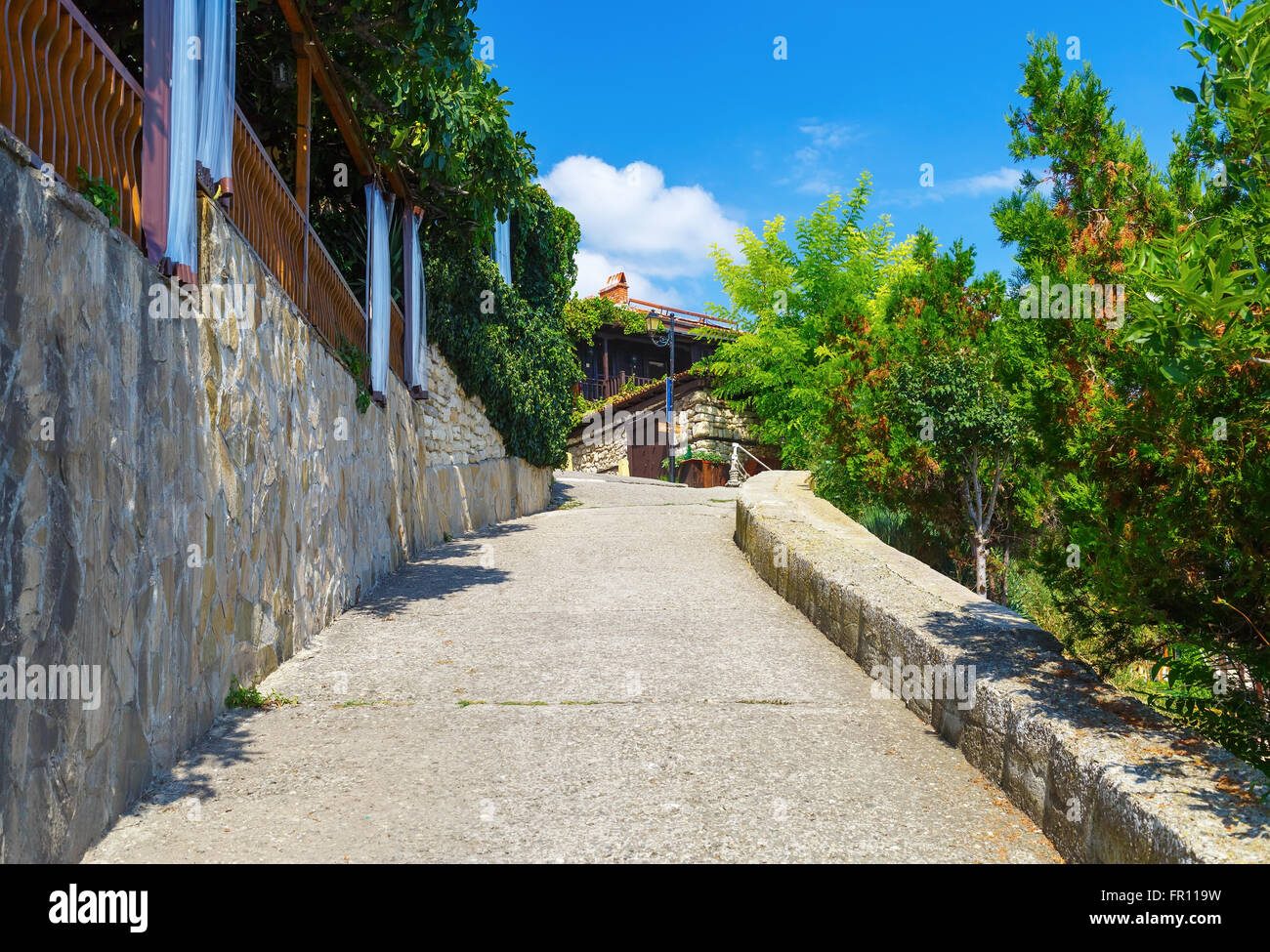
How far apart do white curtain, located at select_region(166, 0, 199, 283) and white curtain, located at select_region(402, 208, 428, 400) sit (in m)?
5.37

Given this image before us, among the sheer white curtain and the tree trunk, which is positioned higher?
the sheer white curtain

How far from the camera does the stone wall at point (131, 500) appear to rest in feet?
8.61

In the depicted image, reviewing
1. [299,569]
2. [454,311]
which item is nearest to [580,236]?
[454,311]

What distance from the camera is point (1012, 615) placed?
5.16 metres

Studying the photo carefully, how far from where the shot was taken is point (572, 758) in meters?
4.16

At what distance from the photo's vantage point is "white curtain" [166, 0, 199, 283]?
3986 millimetres

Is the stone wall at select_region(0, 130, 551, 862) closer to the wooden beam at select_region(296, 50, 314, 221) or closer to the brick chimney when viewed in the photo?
the wooden beam at select_region(296, 50, 314, 221)

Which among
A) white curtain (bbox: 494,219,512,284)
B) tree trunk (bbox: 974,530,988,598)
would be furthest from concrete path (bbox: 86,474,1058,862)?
white curtain (bbox: 494,219,512,284)

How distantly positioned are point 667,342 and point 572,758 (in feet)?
86.0

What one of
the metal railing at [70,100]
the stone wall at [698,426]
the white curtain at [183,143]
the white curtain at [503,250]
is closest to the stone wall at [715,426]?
the stone wall at [698,426]

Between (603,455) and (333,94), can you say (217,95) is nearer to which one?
(333,94)

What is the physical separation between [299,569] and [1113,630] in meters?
4.92

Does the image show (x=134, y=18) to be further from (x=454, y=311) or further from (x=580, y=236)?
(x=580, y=236)

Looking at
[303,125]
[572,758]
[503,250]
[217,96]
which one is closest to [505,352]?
[503,250]
